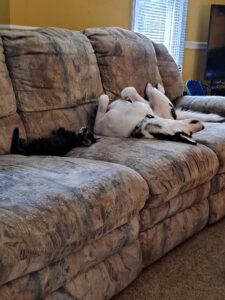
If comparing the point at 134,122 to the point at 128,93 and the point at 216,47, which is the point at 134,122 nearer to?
the point at 128,93

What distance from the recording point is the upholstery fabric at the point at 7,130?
1.84 metres

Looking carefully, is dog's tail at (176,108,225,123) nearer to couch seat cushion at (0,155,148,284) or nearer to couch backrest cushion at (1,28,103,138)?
couch backrest cushion at (1,28,103,138)

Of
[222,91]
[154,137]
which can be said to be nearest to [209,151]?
[154,137]

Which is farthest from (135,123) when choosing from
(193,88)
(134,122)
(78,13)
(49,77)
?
(193,88)

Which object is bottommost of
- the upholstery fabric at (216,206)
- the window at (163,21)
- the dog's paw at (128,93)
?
the upholstery fabric at (216,206)

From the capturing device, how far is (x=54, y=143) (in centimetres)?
194

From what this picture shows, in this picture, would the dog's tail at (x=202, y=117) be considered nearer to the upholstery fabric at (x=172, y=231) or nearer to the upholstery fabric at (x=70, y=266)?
the upholstery fabric at (x=172, y=231)

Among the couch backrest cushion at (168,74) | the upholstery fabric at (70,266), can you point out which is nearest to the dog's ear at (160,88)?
the couch backrest cushion at (168,74)

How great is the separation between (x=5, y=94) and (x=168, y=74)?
1.55 meters

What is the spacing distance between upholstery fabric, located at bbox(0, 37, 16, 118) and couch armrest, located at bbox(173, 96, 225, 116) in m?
1.45

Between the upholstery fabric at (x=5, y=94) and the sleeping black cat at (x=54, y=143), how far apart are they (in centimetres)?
10

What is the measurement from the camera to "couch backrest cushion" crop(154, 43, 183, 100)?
3.04 m

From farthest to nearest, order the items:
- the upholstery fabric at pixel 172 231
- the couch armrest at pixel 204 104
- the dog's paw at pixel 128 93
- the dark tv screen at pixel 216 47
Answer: the dark tv screen at pixel 216 47, the couch armrest at pixel 204 104, the dog's paw at pixel 128 93, the upholstery fabric at pixel 172 231

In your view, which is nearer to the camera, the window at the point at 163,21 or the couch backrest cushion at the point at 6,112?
the couch backrest cushion at the point at 6,112
